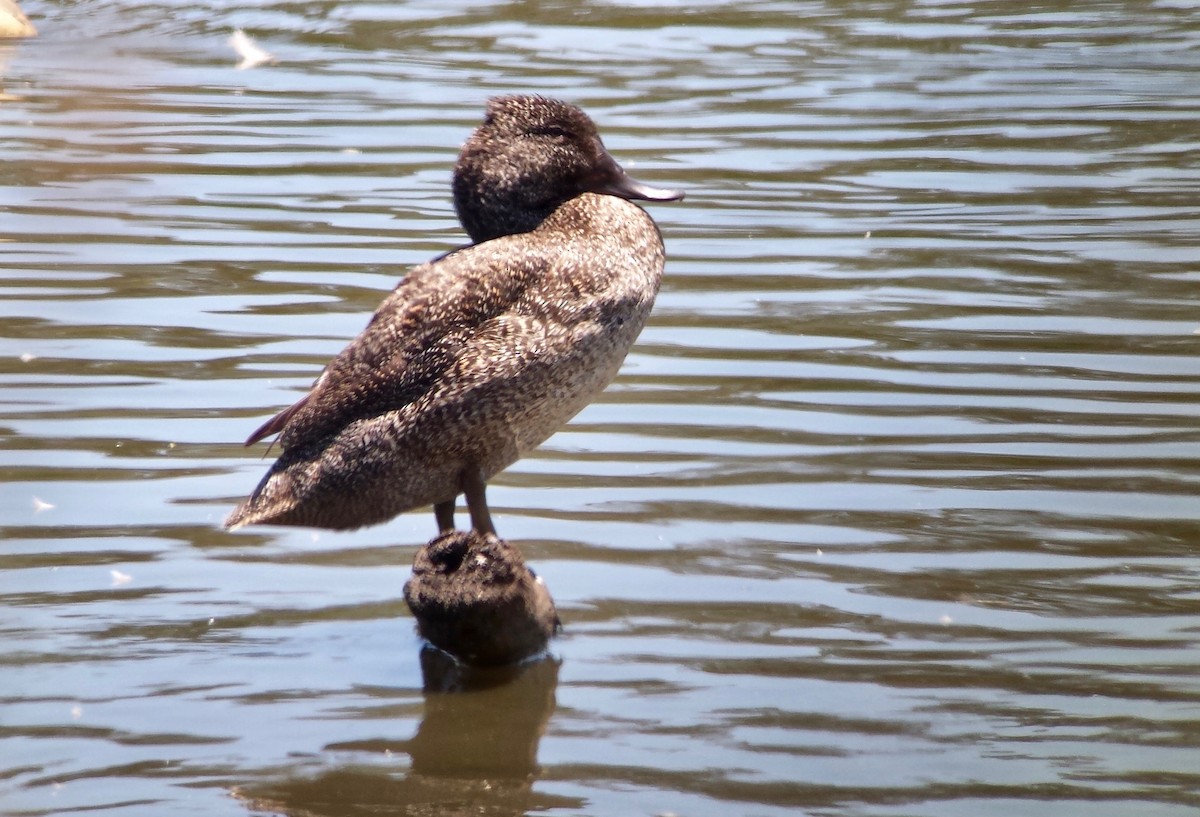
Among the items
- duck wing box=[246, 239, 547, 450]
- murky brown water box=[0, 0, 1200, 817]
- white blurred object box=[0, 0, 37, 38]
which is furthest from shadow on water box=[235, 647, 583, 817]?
white blurred object box=[0, 0, 37, 38]

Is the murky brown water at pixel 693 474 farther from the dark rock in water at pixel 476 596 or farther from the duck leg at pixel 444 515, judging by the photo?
the duck leg at pixel 444 515

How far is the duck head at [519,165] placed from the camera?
4953mm

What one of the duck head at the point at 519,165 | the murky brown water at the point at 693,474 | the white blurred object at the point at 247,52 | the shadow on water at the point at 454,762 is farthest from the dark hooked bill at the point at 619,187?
the white blurred object at the point at 247,52

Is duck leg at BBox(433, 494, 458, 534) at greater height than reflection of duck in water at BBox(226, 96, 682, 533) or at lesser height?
lesser

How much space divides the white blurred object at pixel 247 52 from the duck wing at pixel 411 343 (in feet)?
23.5

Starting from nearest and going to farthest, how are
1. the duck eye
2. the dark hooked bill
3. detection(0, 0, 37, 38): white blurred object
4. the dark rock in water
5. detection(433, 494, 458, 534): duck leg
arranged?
1. the dark rock in water
2. detection(433, 494, 458, 534): duck leg
3. the duck eye
4. the dark hooked bill
5. detection(0, 0, 37, 38): white blurred object

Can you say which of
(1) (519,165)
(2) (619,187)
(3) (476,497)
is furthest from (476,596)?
(2) (619,187)

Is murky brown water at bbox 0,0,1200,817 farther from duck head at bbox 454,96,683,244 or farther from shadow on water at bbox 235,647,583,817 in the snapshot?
duck head at bbox 454,96,683,244

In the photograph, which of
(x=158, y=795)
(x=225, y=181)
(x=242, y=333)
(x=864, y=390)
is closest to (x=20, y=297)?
(x=242, y=333)

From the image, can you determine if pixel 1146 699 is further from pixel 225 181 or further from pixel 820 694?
pixel 225 181

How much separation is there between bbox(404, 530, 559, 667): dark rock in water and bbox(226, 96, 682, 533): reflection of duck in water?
0.28 metres

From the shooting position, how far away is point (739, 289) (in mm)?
7250

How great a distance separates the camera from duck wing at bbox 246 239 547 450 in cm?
457

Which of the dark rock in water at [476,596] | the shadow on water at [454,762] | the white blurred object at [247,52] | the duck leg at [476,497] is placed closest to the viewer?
the shadow on water at [454,762]
